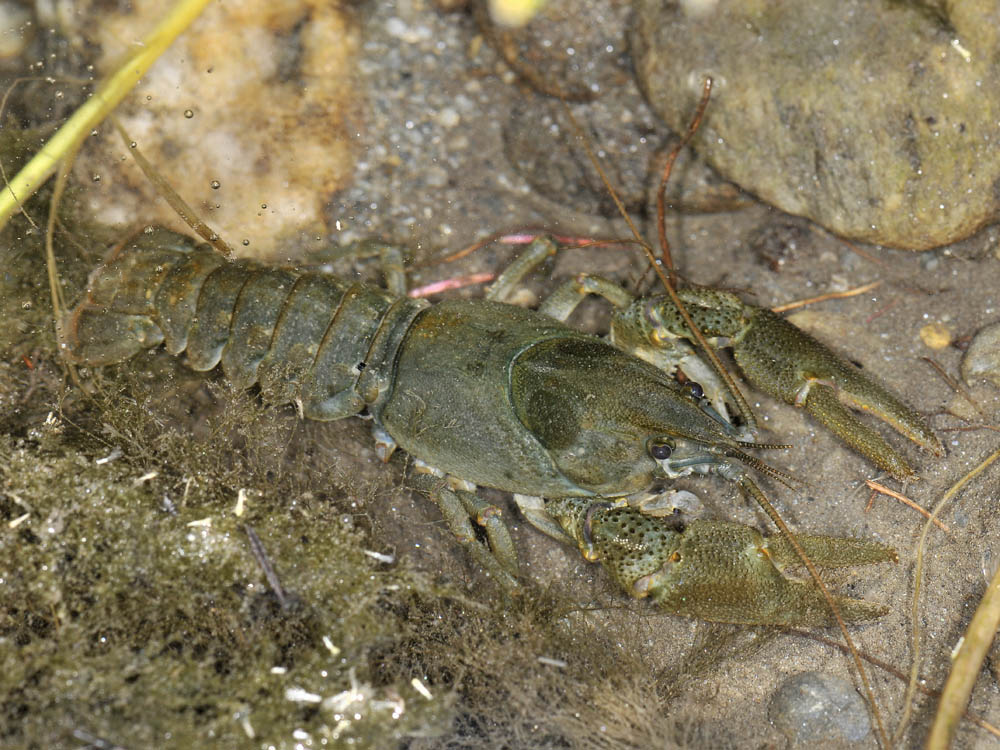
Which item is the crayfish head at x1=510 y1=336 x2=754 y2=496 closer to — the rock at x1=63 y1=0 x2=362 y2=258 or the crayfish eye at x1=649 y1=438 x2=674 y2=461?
the crayfish eye at x1=649 y1=438 x2=674 y2=461

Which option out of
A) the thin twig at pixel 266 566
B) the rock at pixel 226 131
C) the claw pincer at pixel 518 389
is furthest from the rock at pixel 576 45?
the thin twig at pixel 266 566

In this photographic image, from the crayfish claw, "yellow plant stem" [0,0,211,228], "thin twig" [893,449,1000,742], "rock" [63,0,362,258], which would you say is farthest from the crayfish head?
"yellow plant stem" [0,0,211,228]

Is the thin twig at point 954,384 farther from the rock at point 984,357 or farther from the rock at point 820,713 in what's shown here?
the rock at point 820,713

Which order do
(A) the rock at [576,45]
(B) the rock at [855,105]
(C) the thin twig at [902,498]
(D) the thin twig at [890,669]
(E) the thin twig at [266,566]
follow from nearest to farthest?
(D) the thin twig at [890,669] < (E) the thin twig at [266,566] < (C) the thin twig at [902,498] < (B) the rock at [855,105] < (A) the rock at [576,45]

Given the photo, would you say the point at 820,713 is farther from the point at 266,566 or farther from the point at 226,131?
the point at 226,131

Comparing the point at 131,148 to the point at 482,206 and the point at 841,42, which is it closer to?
the point at 482,206
